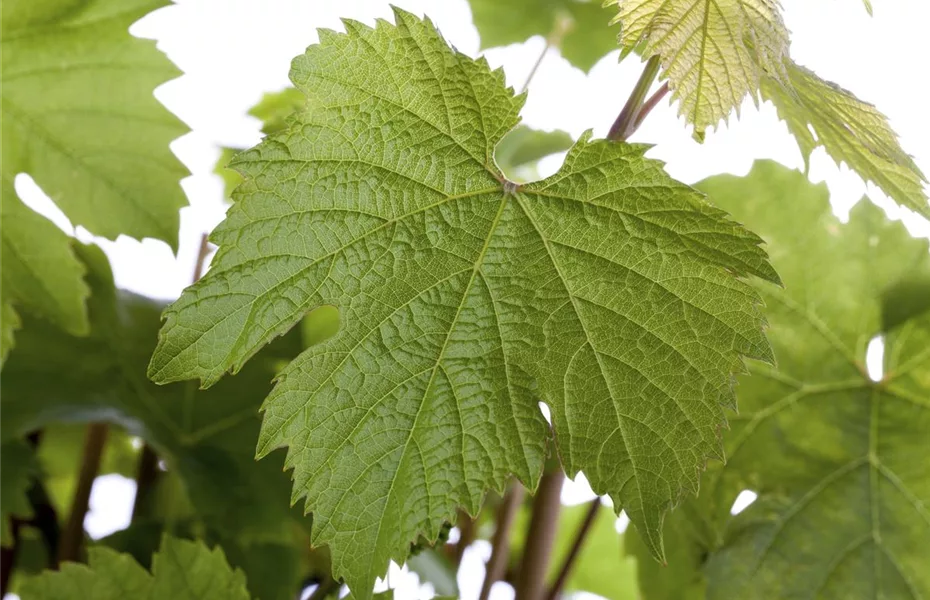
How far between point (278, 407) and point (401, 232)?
0.37 feet

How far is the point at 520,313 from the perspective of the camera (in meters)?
0.48

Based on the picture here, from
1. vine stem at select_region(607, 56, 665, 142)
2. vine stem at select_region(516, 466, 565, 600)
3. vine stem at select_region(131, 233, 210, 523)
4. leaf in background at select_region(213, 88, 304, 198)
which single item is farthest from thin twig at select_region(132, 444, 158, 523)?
vine stem at select_region(607, 56, 665, 142)

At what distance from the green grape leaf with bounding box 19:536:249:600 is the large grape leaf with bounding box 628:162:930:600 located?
34 cm

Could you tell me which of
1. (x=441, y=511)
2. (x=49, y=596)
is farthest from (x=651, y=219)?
(x=49, y=596)

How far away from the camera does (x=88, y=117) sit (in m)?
0.65

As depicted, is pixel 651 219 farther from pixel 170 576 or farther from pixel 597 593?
pixel 597 593

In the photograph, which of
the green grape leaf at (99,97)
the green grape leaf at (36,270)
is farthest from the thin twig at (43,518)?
the green grape leaf at (99,97)

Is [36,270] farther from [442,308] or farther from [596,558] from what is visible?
[596,558]

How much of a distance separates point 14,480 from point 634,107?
61cm

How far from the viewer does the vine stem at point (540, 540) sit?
2.38ft

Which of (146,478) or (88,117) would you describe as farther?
(146,478)

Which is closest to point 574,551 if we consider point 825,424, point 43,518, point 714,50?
point 825,424

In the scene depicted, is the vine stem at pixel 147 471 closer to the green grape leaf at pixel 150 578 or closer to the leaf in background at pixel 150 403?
the leaf in background at pixel 150 403

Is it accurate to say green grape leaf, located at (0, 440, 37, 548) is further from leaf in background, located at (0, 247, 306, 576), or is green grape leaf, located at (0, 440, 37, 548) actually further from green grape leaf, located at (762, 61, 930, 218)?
green grape leaf, located at (762, 61, 930, 218)
